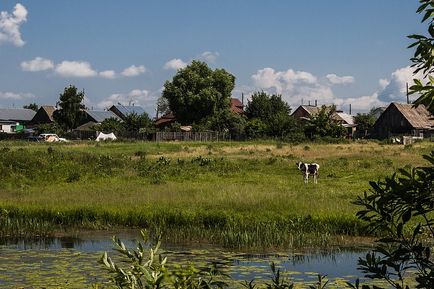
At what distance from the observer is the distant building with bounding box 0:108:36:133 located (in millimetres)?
108106

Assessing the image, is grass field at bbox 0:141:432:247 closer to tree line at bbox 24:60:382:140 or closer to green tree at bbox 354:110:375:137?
tree line at bbox 24:60:382:140

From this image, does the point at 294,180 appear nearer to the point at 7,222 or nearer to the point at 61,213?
the point at 61,213

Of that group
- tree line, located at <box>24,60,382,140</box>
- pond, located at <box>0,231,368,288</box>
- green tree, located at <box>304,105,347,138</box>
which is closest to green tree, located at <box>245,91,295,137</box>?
tree line, located at <box>24,60,382,140</box>

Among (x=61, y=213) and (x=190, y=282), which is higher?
(x=190, y=282)

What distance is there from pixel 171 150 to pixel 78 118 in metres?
43.0

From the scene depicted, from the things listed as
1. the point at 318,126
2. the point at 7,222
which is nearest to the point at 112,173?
the point at 7,222

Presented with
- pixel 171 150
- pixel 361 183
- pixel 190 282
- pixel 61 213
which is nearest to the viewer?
pixel 190 282

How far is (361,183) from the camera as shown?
29.8 m

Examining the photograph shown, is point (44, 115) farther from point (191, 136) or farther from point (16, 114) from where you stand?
point (191, 136)

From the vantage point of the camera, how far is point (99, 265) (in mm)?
12766

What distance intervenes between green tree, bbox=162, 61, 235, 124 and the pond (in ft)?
236

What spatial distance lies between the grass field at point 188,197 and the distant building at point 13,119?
72.2 metres

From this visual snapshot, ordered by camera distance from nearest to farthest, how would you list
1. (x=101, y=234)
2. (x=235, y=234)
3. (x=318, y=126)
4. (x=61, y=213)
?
(x=235, y=234)
(x=101, y=234)
(x=61, y=213)
(x=318, y=126)

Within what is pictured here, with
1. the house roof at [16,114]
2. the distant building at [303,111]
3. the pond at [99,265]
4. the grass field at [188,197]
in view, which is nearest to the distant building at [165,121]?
the distant building at [303,111]
